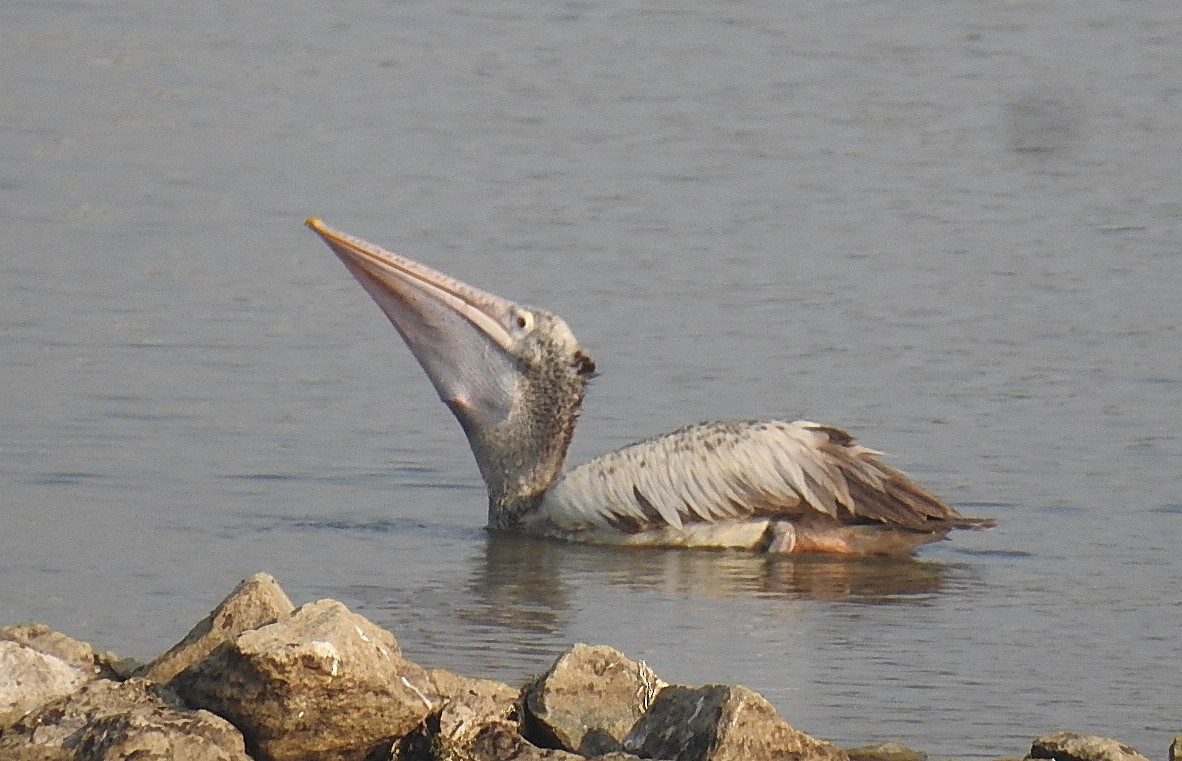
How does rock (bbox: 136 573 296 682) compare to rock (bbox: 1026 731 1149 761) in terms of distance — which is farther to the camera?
rock (bbox: 136 573 296 682)

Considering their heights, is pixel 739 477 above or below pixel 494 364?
below

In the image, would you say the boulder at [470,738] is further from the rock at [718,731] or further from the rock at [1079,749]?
the rock at [1079,749]

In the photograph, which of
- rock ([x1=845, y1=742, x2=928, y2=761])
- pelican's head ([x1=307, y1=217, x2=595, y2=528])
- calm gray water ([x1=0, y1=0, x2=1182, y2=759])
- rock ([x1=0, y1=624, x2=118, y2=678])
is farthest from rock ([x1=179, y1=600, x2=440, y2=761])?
pelican's head ([x1=307, y1=217, x2=595, y2=528])

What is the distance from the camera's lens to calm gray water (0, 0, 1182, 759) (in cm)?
812

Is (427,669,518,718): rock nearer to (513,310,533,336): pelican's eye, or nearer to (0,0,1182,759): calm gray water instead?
(0,0,1182,759): calm gray water

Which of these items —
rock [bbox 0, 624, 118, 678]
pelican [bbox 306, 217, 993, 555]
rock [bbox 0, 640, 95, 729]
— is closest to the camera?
rock [bbox 0, 640, 95, 729]

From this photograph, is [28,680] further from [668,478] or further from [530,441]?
[530,441]

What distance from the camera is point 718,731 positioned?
5.51 metres

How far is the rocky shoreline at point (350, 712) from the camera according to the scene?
5512 millimetres

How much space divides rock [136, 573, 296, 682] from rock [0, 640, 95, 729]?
0.19 metres

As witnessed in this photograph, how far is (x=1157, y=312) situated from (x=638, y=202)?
346 cm

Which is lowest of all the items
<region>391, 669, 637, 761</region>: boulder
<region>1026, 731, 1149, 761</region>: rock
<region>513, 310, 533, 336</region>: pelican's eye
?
<region>1026, 731, 1149, 761</region>: rock

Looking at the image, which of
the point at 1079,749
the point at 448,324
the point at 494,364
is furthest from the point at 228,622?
the point at 494,364

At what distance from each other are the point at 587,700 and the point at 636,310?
22.8 feet
